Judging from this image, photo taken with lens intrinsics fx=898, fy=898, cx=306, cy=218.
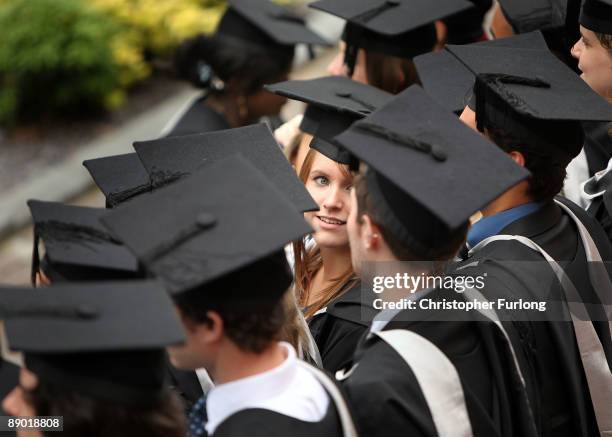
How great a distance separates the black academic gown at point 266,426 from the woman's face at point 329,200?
3.86 ft

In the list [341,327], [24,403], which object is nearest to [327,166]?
[341,327]

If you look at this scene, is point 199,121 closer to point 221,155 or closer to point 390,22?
point 390,22

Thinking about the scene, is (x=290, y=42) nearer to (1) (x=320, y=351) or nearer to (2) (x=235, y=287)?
(1) (x=320, y=351)

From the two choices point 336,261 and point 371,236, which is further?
point 336,261

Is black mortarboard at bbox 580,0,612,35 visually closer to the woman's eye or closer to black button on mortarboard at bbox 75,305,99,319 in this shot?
the woman's eye

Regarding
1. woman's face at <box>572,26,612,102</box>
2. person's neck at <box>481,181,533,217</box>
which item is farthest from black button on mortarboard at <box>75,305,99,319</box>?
woman's face at <box>572,26,612,102</box>

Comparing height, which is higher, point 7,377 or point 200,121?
point 7,377

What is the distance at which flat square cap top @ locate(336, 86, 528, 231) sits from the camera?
2.34 meters

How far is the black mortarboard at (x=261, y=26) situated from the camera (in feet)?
17.4

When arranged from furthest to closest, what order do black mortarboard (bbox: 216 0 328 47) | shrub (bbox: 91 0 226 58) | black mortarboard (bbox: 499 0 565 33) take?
shrub (bbox: 91 0 226 58)
black mortarboard (bbox: 216 0 328 47)
black mortarboard (bbox: 499 0 565 33)

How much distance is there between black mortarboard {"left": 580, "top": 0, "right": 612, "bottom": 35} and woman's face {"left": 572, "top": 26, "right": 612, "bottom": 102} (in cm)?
3

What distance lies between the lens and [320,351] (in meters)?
2.91

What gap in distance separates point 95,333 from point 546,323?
138 cm

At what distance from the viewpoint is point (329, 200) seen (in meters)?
3.27
